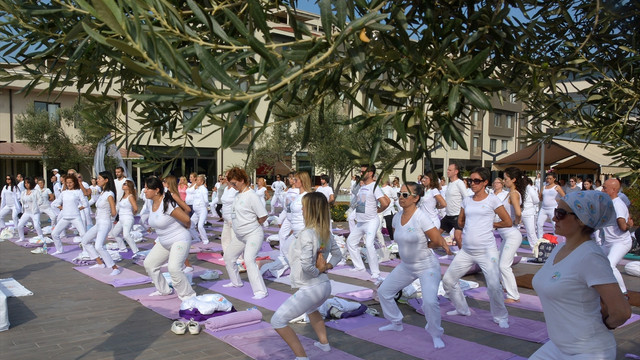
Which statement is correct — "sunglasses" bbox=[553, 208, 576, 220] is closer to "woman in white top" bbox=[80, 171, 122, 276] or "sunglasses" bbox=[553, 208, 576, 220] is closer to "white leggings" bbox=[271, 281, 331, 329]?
"white leggings" bbox=[271, 281, 331, 329]

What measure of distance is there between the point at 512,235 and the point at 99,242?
7.86 m

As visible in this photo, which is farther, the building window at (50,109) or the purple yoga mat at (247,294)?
the building window at (50,109)

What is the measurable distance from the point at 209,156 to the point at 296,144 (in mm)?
13410

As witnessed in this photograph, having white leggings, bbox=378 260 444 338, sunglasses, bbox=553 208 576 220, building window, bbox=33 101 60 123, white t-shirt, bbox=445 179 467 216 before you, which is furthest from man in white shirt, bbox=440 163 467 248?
building window, bbox=33 101 60 123

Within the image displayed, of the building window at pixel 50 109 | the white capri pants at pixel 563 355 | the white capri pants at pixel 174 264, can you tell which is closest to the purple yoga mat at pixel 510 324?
the white capri pants at pixel 563 355

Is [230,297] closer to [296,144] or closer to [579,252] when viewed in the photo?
[579,252]

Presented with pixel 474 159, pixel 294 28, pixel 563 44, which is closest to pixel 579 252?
pixel 563 44

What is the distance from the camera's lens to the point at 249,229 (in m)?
8.28

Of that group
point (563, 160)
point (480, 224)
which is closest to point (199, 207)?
point (480, 224)

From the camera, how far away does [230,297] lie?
8.27 m

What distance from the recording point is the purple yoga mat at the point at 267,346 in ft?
18.3

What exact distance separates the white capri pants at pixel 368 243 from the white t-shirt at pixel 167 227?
3549 mm

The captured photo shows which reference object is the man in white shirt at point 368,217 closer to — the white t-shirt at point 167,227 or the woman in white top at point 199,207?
the white t-shirt at point 167,227

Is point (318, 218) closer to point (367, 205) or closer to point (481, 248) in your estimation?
point (481, 248)
